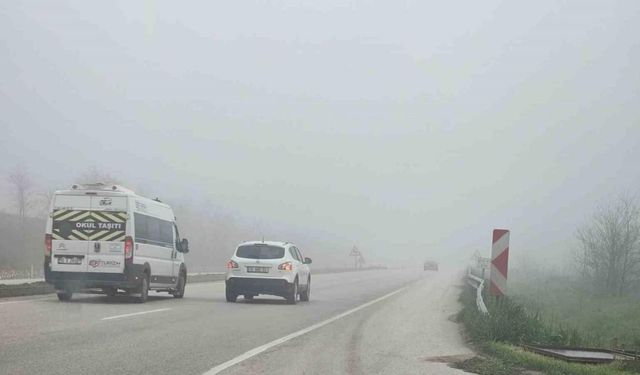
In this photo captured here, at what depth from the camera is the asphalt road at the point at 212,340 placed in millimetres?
8141

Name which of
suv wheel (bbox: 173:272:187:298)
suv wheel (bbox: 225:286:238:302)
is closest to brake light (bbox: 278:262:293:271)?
suv wheel (bbox: 225:286:238:302)

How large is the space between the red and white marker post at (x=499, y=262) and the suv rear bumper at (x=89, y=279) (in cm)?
879

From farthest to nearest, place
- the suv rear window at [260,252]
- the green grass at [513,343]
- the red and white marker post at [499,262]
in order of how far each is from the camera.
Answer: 1. the suv rear window at [260,252]
2. the red and white marker post at [499,262]
3. the green grass at [513,343]

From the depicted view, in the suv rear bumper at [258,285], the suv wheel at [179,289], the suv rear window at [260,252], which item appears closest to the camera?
the suv rear bumper at [258,285]

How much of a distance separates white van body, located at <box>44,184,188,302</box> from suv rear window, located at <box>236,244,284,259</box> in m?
3.28

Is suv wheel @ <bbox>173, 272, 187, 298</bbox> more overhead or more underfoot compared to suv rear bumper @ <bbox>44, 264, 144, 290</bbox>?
more underfoot

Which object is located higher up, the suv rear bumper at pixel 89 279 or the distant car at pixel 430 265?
the suv rear bumper at pixel 89 279

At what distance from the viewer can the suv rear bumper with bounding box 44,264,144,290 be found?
16.4m

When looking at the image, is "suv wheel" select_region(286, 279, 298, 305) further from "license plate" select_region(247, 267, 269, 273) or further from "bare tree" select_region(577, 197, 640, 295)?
"bare tree" select_region(577, 197, 640, 295)

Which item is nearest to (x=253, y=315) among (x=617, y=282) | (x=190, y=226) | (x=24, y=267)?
(x=617, y=282)

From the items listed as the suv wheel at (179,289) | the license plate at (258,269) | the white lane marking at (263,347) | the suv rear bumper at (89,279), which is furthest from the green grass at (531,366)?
the suv wheel at (179,289)

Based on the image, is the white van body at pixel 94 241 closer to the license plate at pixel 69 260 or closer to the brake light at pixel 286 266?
the license plate at pixel 69 260

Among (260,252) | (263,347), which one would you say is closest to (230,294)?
(260,252)

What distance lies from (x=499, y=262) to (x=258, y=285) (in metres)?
7.78
